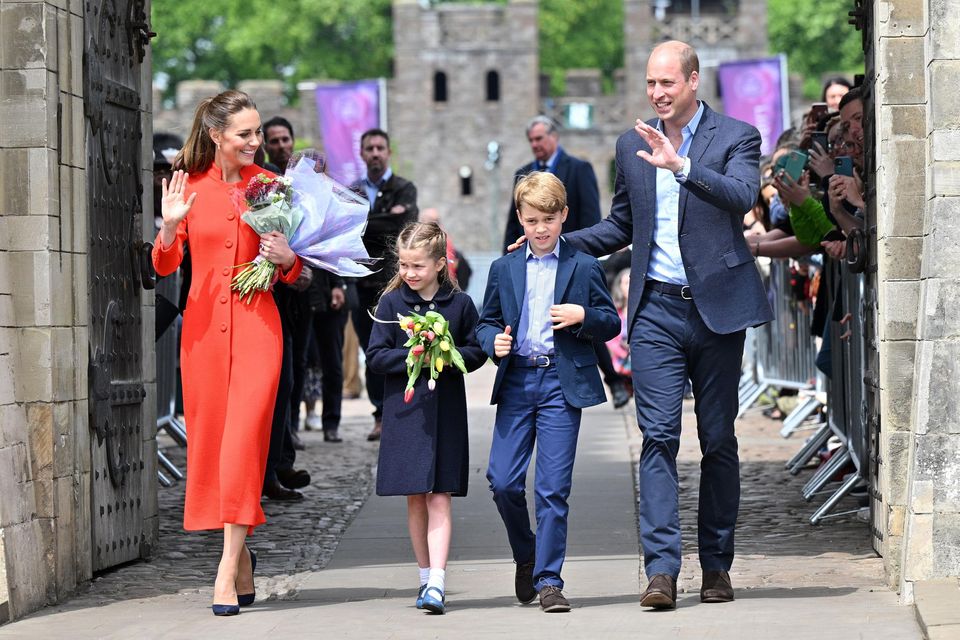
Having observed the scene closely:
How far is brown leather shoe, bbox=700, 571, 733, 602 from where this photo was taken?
7129mm

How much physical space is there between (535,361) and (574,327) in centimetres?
20

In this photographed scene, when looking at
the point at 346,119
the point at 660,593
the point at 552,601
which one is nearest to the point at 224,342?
the point at 552,601

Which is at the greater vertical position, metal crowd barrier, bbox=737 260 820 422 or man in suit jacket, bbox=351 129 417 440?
man in suit jacket, bbox=351 129 417 440

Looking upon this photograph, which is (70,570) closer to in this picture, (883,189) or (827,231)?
(883,189)

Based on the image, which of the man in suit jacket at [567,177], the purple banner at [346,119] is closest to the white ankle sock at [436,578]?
the man in suit jacket at [567,177]

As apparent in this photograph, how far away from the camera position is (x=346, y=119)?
50500 mm

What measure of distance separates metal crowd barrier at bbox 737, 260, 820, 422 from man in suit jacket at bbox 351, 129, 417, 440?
2.55 meters

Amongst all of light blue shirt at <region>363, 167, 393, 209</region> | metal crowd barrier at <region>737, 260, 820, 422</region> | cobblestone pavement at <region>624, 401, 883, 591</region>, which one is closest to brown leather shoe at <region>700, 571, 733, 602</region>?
cobblestone pavement at <region>624, 401, 883, 591</region>

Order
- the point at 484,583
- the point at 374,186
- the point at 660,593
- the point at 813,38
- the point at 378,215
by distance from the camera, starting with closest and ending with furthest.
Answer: the point at 660,593 < the point at 484,583 < the point at 378,215 < the point at 374,186 < the point at 813,38

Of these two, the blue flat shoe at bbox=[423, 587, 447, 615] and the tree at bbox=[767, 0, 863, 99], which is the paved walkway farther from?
the tree at bbox=[767, 0, 863, 99]

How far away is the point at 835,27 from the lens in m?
68.6

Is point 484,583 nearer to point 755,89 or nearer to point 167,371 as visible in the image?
point 167,371

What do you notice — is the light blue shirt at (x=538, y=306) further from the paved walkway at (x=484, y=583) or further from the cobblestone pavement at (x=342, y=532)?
the cobblestone pavement at (x=342, y=532)

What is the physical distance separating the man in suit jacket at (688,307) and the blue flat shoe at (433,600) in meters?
0.75
